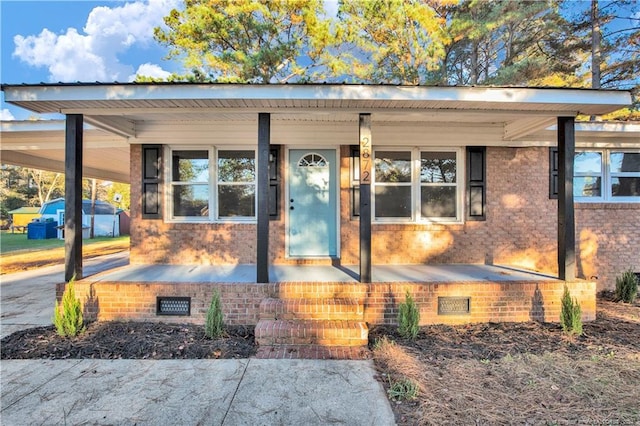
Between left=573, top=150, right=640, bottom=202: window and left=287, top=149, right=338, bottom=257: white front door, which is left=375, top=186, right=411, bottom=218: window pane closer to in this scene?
left=287, top=149, right=338, bottom=257: white front door

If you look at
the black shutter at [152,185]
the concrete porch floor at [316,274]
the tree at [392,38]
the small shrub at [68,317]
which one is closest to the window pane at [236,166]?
Result: the black shutter at [152,185]

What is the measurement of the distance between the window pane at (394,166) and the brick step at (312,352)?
136 inches

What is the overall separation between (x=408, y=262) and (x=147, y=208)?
503 centimetres

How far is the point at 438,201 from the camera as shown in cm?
604

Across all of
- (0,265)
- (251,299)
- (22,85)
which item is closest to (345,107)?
(251,299)

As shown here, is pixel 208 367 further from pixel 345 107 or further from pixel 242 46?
pixel 242 46

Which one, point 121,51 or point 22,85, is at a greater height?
point 121,51

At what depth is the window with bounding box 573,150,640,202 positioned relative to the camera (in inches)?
248

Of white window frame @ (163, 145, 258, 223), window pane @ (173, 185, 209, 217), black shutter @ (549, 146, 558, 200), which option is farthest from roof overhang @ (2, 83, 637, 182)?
window pane @ (173, 185, 209, 217)

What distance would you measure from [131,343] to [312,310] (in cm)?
214

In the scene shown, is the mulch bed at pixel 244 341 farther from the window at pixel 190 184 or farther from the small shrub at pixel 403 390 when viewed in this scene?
the window at pixel 190 184

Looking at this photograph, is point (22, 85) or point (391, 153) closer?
point (22, 85)

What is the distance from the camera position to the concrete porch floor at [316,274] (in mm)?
4543

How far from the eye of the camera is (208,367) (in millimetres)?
3100
